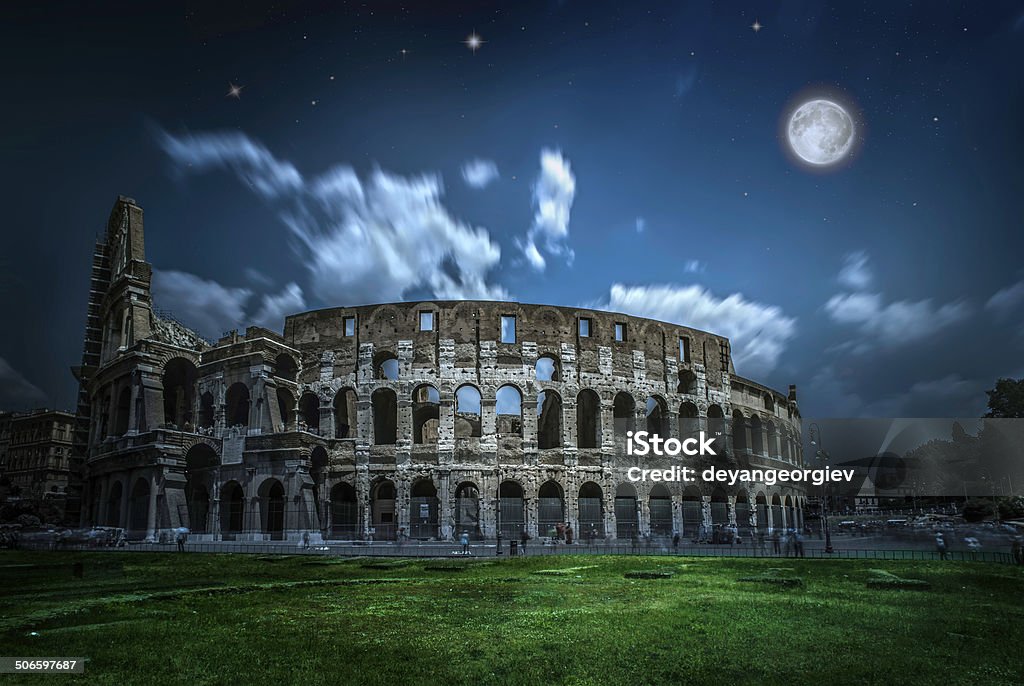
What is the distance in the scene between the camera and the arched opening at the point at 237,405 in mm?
39344

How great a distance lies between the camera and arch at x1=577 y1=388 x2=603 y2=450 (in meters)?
41.2

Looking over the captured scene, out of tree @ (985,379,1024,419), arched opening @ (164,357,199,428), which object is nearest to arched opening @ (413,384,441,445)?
arched opening @ (164,357,199,428)

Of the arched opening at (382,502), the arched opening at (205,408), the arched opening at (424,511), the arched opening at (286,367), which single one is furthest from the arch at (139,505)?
the arched opening at (424,511)

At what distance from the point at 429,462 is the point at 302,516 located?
7.43m

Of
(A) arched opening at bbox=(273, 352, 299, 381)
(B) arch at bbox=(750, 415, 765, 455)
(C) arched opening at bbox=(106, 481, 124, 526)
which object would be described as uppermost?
(A) arched opening at bbox=(273, 352, 299, 381)

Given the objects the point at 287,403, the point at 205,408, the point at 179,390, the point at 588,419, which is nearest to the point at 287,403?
the point at 287,403

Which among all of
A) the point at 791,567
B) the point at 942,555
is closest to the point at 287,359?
the point at 791,567

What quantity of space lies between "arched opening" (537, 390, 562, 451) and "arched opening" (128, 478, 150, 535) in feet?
71.1

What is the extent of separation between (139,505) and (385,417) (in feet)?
46.9

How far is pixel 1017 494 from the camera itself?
44.0 meters

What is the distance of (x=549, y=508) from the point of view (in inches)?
1526

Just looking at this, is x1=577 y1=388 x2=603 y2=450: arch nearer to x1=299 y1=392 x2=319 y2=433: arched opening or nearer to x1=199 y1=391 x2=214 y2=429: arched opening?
x1=299 y1=392 x2=319 y2=433: arched opening

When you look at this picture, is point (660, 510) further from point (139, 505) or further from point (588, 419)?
point (139, 505)

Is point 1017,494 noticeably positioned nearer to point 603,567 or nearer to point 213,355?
point 603,567
